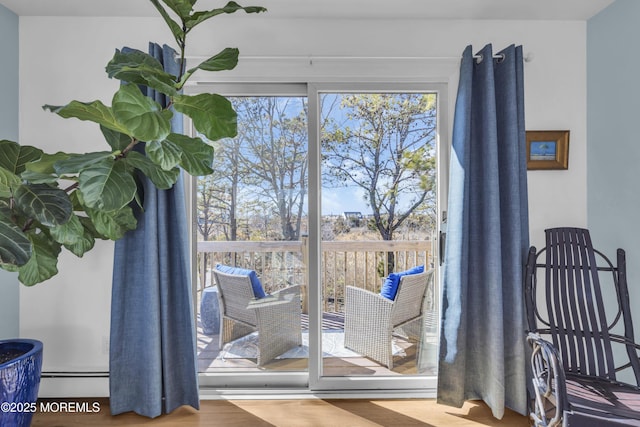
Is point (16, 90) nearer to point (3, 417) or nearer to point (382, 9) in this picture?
point (3, 417)

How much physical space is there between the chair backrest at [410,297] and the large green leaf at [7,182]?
212cm

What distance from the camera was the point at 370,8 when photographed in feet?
7.04

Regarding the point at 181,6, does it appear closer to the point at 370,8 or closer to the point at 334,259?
the point at 370,8

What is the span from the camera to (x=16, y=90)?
2.22 metres

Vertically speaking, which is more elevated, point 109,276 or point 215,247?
point 215,247

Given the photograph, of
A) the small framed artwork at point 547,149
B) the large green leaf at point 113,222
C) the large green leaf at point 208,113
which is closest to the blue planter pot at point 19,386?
the large green leaf at point 113,222

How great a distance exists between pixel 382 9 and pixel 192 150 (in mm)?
1488

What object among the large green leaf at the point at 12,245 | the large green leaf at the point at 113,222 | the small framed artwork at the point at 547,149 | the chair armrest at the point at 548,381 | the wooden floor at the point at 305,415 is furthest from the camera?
the small framed artwork at the point at 547,149

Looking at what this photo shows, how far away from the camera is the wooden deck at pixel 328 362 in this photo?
233 cm

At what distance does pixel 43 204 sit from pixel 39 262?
0.40 m

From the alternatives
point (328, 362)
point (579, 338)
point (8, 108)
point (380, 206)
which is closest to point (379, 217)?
point (380, 206)

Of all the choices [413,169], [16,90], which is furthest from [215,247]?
[16,90]

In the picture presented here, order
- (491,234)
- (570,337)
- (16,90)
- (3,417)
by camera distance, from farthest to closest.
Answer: (16,90) < (491,234) < (570,337) < (3,417)

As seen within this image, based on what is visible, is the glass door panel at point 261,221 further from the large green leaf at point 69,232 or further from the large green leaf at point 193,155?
the large green leaf at point 69,232
